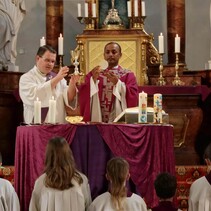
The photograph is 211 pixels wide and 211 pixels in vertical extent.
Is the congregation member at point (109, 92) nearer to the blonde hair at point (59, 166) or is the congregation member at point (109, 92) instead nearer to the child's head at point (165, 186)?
the blonde hair at point (59, 166)

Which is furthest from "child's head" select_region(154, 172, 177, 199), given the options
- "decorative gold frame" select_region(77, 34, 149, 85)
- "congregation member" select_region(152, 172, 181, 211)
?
"decorative gold frame" select_region(77, 34, 149, 85)

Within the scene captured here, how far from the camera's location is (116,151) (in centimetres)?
671

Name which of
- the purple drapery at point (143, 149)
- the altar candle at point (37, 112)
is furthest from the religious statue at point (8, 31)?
the purple drapery at point (143, 149)

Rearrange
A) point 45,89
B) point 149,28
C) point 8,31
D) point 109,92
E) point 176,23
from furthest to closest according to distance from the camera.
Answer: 1. point 149,28
2. point 176,23
3. point 8,31
4. point 109,92
5. point 45,89

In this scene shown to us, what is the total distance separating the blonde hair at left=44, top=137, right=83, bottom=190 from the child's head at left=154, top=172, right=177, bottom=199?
27.0 inches

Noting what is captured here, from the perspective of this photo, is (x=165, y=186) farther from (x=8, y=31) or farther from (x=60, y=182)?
(x=8, y=31)

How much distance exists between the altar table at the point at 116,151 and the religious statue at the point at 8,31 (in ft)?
17.1

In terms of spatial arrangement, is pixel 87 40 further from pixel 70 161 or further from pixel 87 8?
pixel 70 161

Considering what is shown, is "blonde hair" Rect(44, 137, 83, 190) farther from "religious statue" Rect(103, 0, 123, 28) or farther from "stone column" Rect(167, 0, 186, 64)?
"stone column" Rect(167, 0, 186, 64)

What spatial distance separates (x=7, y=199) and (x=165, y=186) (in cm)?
136

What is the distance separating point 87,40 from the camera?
11969 millimetres

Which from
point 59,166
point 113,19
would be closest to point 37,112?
point 59,166

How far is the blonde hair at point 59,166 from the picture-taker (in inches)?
233

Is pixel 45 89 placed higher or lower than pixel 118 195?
higher
